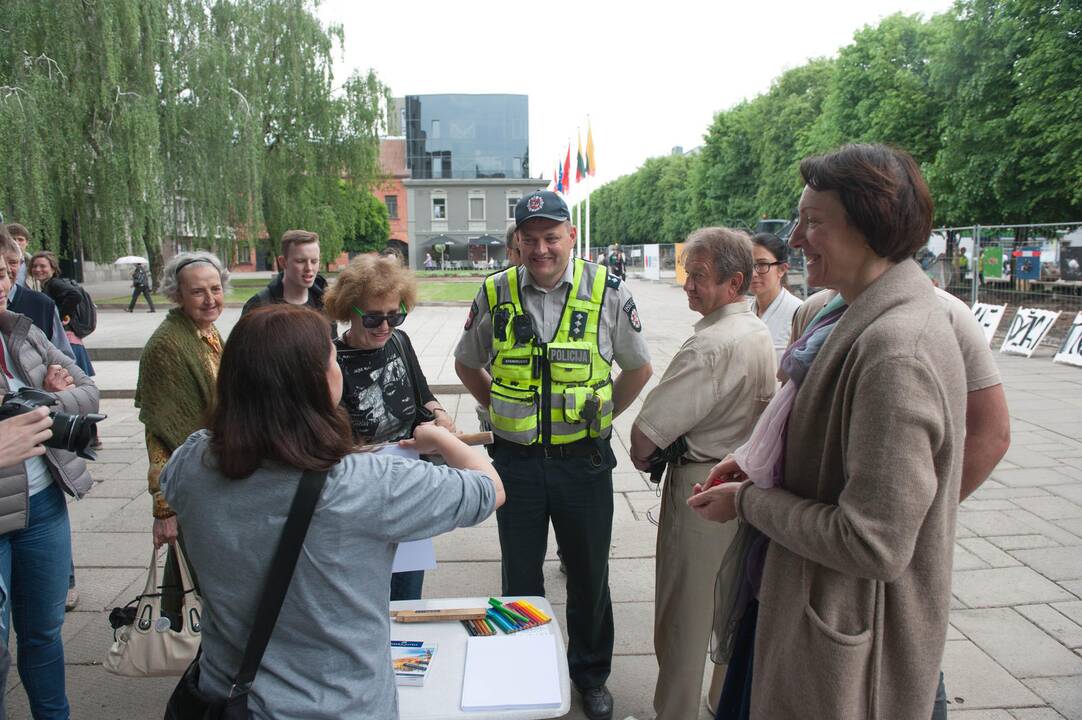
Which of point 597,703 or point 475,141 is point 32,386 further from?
point 475,141

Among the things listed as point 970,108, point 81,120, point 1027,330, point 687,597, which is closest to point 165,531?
point 687,597

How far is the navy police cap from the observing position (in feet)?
9.52

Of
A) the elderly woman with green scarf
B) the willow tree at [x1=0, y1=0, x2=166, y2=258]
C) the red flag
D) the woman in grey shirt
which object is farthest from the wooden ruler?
the red flag

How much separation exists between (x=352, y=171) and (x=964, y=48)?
21.4 metres

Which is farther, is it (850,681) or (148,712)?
(148,712)

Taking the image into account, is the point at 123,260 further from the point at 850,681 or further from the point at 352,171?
the point at 850,681

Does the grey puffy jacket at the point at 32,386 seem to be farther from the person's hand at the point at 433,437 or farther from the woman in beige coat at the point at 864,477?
the woman in beige coat at the point at 864,477

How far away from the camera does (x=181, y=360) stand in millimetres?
2836

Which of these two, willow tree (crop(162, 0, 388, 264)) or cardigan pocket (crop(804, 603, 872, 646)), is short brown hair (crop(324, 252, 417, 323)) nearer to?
cardigan pocket (crop(804, 603, 872, 646))

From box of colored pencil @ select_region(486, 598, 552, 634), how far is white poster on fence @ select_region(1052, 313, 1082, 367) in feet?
38.1

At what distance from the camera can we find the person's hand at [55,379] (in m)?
2.63

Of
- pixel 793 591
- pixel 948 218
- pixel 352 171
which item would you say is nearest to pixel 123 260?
pixel 352 171

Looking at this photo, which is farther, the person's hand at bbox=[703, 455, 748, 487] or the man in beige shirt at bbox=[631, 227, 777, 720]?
the man in beige shirt at bbox=[631, 227, 777, 720]

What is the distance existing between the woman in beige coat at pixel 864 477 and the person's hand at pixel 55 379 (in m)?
2.39
